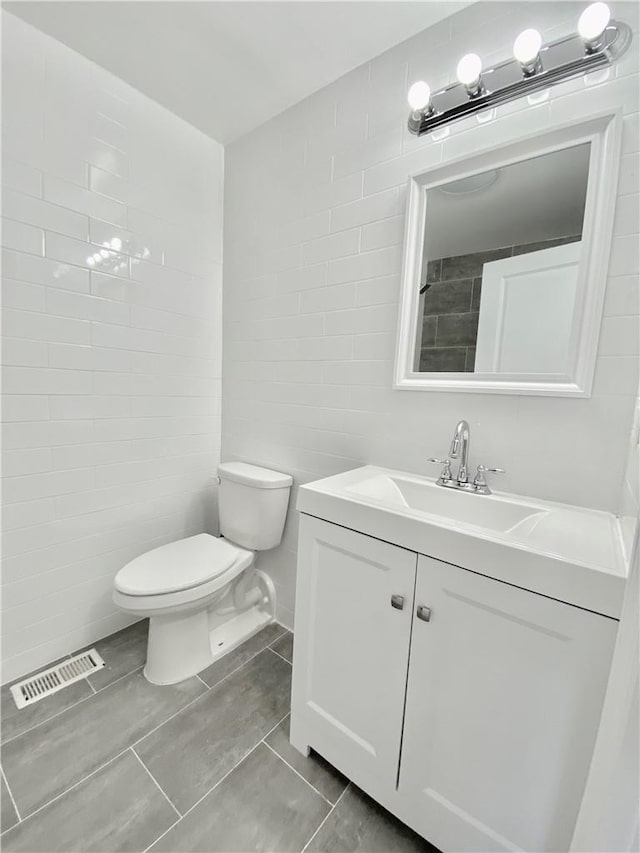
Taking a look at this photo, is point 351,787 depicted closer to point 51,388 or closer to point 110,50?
Result: point 51,388

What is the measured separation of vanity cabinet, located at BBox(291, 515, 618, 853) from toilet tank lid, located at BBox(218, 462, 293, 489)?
20.7 inches

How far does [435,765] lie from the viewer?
0.86 metres

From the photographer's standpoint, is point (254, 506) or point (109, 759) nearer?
point (109, 759)

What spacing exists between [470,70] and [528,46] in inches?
5.6

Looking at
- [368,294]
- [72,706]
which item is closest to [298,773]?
[72,706]

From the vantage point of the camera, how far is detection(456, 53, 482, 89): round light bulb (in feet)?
3.30

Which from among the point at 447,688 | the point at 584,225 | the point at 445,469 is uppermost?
the point at 584,225

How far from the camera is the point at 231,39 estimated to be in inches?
50.2

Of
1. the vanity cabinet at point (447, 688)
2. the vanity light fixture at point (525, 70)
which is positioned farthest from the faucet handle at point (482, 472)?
the vanity light fixture at point (525, 70)

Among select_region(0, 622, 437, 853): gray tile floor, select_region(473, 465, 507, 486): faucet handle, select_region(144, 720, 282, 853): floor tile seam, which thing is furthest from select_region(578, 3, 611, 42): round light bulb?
select_region(144, 720, 282, 853): floor tile seam

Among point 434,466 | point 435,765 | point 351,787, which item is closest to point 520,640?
point 435,765

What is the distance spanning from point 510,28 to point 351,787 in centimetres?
230

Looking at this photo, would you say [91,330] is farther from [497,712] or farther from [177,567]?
[497,712]

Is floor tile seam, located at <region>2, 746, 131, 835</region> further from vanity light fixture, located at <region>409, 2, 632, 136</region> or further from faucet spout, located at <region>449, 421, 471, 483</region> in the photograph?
vanity light fixture, located at <region>409, 2, 632, 136</region>
